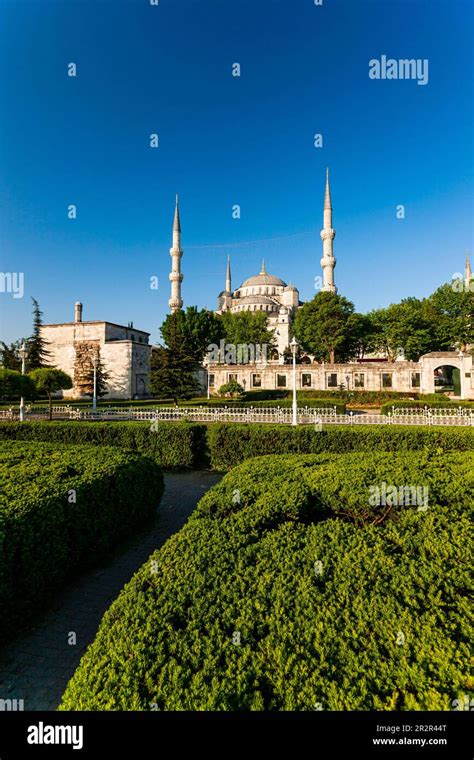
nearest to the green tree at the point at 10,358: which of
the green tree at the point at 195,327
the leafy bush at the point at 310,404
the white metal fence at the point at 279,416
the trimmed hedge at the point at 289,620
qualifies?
the green tree at the point at 195,327

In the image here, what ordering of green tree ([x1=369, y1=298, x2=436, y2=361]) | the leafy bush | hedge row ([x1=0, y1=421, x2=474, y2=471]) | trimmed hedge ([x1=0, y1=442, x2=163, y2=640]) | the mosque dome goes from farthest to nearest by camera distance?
the mosque dome
green tree ([x1=369, y1=298, x2=436, y2=361])
the leafy bush
hedge row ([x1=0, y1=421, x2=474, y2=471])
trimmed hedge ([x1=0, y1=442, x2=163, y2=640])

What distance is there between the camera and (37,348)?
142ft

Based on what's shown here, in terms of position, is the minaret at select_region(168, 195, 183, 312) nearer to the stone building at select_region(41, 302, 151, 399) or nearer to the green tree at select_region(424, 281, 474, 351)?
the stone building at select_region(41, 302, 151, 399)

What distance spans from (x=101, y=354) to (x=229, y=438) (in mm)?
34403

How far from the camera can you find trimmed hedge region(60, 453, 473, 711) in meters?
1.96

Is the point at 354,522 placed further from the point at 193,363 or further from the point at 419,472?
the point at 193,363

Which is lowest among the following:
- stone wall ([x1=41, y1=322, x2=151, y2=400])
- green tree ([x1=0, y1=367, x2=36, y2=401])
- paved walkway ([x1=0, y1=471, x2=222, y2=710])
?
paved walkway ([x1=0, y1=471, x2=222, y2=710])

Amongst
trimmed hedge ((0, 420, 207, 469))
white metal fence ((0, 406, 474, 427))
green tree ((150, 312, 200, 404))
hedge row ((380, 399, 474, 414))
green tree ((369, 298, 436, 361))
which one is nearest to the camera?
trimmed hedge ((0, 420, 207, 469))

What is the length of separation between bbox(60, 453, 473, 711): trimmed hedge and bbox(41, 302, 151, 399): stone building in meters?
39.0

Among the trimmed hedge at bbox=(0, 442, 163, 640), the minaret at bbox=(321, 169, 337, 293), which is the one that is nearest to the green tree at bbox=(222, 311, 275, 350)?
the minaret at bbox=(321, 169, 337, 293)

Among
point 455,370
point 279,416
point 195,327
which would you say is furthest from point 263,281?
point 279,416

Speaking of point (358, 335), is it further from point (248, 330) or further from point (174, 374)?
point (174, 374)
